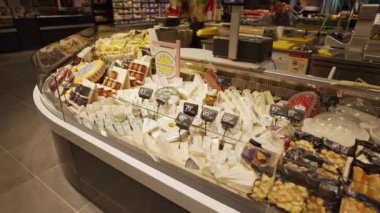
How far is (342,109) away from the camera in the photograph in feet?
4.89

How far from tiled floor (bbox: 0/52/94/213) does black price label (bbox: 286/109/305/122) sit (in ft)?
5.50

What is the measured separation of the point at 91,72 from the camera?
7.38 feet

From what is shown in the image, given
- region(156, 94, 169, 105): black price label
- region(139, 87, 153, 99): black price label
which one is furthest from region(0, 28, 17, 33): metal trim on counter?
region(156, 94, 169, 105): black price label

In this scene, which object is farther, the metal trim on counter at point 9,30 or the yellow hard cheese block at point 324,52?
the metal trim on counter at point 9,30

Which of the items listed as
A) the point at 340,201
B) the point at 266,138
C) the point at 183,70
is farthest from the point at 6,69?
the point at 340,201

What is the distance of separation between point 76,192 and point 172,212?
4.28ft

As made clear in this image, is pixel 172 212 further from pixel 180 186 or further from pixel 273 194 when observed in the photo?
pixel 273 194

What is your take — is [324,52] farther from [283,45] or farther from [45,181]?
[45,181]

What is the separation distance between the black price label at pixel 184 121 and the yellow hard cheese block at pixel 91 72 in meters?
1.10

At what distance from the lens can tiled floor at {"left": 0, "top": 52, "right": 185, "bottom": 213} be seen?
1665 millimetres

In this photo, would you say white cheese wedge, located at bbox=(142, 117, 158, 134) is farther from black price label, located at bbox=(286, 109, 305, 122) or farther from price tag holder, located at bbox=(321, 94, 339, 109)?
price tag holder, located at bbox=(321, 94, 339, 109)

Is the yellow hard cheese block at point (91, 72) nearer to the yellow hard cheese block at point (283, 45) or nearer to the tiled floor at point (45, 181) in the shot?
the tiled floor at point (45, 181)

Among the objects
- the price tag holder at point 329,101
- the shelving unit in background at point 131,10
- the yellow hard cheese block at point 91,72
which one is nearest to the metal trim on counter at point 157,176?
the yellow hard cheese block at point 91,72

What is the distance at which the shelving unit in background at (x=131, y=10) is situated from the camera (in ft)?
28.9
